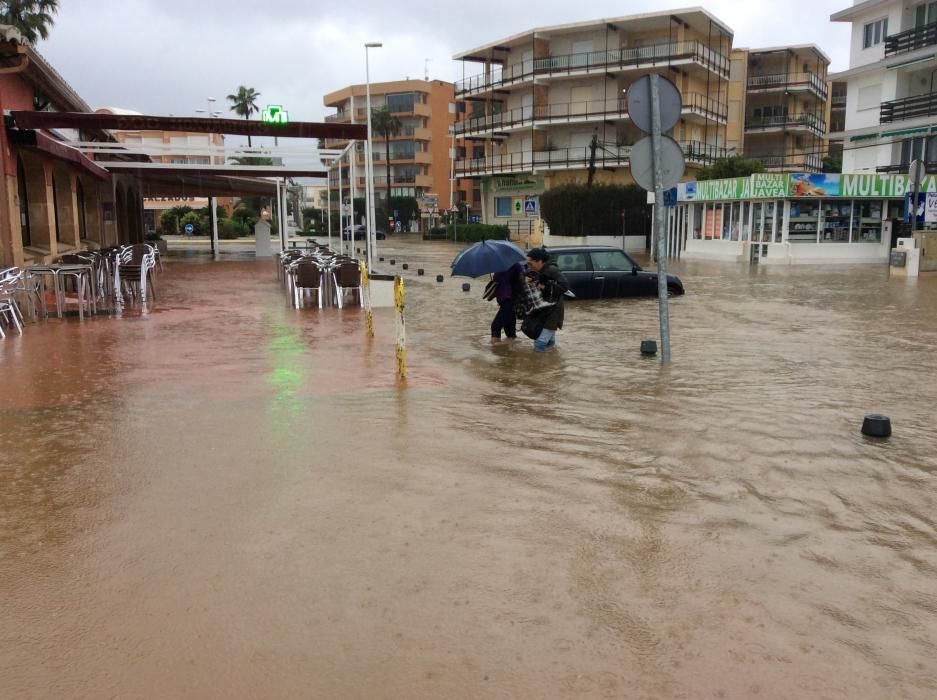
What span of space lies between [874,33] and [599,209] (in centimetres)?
1569

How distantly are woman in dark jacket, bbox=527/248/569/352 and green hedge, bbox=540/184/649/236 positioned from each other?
1398 inches

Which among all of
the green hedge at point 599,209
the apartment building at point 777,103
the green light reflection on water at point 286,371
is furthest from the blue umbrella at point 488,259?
the apartment building at point 777,103

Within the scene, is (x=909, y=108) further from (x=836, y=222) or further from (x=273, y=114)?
(x=273, y=114)

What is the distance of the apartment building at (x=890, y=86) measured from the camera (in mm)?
37469

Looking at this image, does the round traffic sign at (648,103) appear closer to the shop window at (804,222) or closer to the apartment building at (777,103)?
the shop window at (804,222)

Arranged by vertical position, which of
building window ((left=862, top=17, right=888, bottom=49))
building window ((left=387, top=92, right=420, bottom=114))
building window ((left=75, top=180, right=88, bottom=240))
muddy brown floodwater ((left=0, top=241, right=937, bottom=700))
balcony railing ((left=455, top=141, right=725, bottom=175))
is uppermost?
building window ((left=387, top=92, right=420, bottom=114))

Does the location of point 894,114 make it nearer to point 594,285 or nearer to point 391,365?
point 594,285

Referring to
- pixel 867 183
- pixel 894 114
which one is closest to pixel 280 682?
pixel 867 183

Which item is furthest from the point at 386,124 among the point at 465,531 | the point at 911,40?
the point at 465,531

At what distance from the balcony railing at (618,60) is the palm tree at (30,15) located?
27277mm

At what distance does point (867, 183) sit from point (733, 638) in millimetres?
31550

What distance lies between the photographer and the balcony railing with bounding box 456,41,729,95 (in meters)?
49.7

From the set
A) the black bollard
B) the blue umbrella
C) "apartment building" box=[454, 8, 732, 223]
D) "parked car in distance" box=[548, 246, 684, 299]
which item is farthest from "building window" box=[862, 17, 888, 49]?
the black bollard

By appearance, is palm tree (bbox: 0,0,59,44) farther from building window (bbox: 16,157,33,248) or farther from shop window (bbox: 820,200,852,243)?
shop window (bbox: 820,200,852,243)
